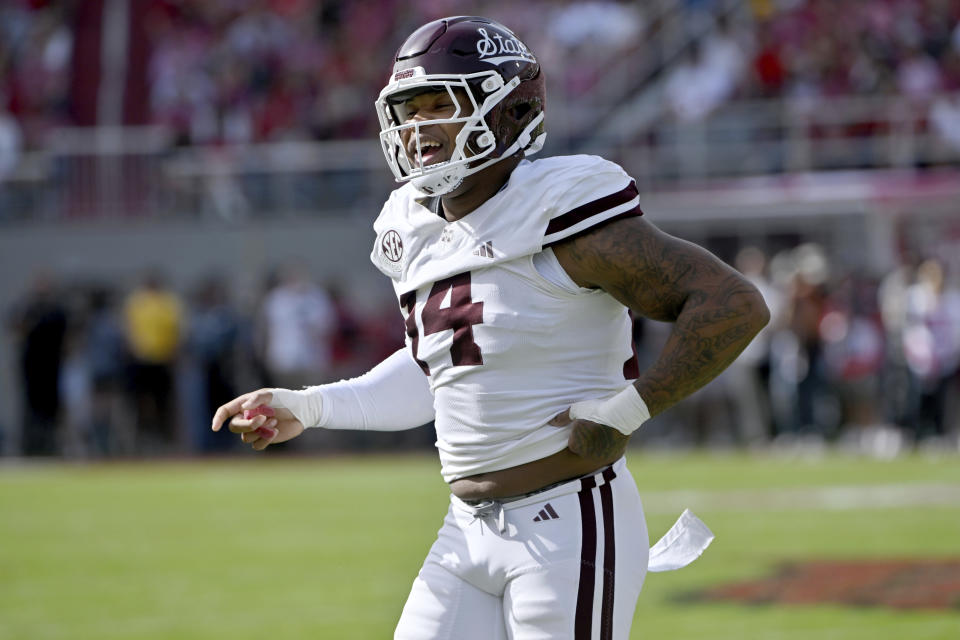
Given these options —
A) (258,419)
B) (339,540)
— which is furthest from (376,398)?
(339,540)

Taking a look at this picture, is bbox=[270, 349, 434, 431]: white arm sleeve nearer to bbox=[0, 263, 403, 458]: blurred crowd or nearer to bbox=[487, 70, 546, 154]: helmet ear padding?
bbox=[487, 70, 546, 154]: helmet ear padding

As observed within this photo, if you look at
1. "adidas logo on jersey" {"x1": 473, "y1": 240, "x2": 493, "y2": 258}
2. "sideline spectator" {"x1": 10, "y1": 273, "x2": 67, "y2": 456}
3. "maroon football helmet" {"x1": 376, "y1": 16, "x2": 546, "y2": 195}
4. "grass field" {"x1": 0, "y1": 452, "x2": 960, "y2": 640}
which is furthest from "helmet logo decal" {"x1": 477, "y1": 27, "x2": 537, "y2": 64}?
"sideline spectator" {"x1": 10, "y1": 273, "x2": 67, "y2": 456}

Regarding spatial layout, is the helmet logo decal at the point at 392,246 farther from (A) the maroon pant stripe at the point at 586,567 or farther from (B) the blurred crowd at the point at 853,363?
(B) the blurred crowd at the point at 853,363

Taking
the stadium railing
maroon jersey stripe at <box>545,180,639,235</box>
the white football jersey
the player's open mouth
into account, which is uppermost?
the player's open mouth

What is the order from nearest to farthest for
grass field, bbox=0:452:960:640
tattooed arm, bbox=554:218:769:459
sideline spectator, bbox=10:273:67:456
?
tattooed arm, bbox=554:218:769:459, grass field, bbox=0:452:960:640, sideline spectator, bbox=10:273:67:456

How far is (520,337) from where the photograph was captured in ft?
10.6

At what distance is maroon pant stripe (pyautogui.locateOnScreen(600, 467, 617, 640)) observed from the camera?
321cm

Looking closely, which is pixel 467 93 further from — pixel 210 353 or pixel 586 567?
pixel 210 353

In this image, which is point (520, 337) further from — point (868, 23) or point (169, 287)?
point (868, 23)

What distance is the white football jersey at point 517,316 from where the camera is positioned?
3.19m

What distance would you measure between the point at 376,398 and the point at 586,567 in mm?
759

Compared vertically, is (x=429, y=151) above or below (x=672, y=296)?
above

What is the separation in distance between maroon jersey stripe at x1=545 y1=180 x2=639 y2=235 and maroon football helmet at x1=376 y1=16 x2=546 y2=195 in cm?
25

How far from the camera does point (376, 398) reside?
145 inches
